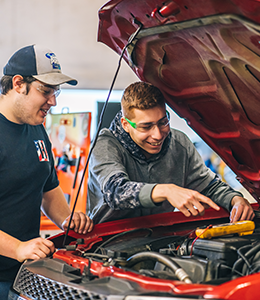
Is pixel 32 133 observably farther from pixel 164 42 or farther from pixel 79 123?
pixel 79 123

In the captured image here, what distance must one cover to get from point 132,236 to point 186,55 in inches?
30.1

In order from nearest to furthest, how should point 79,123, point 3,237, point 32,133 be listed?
point 3,237
point 32,133
point 79,123

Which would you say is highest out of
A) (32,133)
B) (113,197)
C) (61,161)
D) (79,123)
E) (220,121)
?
(220,121)

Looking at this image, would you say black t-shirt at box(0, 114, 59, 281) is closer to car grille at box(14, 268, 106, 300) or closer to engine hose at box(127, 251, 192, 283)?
car grille at box(14, 268, 106, 300)

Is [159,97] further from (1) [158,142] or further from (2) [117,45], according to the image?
(2) [117,45]

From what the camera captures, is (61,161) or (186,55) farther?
(61,161)

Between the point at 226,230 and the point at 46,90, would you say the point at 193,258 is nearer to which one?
the point at 226,230

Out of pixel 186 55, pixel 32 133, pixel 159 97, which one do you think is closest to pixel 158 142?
pixel 159 97

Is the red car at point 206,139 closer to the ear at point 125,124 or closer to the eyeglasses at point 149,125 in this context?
the eyeglasses at point 149,125

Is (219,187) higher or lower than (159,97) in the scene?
lower

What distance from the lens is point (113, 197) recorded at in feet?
4.50

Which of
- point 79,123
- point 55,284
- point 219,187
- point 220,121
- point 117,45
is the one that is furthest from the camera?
point 79,123

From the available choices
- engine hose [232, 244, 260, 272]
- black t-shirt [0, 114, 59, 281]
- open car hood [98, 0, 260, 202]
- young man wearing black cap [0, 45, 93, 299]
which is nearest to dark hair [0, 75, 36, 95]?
young man wearing black cap [0, 45, 93, 299]

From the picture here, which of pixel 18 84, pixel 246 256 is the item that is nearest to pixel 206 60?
pixel 246 256
